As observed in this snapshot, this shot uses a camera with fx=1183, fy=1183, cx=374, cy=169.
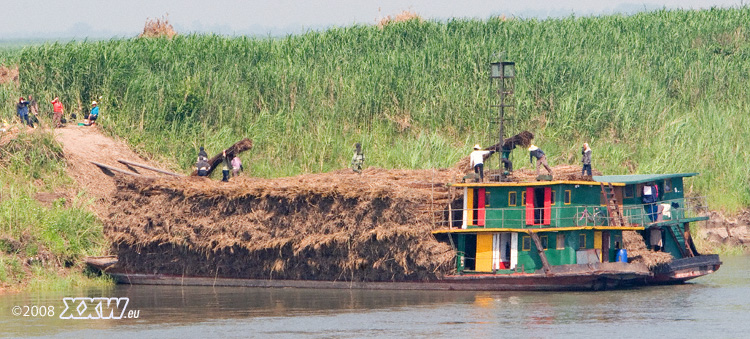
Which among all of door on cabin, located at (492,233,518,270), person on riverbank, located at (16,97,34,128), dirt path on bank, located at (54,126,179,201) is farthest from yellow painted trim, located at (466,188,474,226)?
person on riverbank, located at (16,97,34,128)

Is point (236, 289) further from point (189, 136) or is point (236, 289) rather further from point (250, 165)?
point (189, 136)

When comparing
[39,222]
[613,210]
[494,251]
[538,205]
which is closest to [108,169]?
[39,222]

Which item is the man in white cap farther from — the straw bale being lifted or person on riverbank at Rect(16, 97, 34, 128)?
person on riverbank at Rect(16, 97, 34, 128)

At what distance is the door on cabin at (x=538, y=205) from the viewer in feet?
113

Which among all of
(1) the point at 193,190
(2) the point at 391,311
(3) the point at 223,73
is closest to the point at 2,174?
(1) the point at 193,190

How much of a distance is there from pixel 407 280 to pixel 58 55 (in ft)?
73.4

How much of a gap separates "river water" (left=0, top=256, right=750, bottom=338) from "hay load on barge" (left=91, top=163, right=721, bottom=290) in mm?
646

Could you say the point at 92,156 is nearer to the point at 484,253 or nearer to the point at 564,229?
the point at 484,253

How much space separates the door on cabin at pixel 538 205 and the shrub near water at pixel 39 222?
1489 cm

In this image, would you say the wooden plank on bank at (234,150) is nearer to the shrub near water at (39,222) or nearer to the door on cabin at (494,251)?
the shrub near water at (39,222)

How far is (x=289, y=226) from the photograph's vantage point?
120ft

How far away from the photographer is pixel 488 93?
5075cm

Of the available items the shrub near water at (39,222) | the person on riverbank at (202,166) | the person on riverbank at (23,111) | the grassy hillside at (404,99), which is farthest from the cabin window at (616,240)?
the person on riverbank at (23,111)

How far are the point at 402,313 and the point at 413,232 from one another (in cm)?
→ 464
